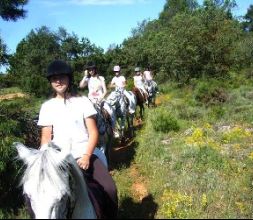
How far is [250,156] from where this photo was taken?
9.09 metres

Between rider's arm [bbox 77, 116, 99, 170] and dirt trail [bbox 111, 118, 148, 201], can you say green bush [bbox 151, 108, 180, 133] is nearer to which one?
dirt trail [bbox 111, 118, 148, 201]

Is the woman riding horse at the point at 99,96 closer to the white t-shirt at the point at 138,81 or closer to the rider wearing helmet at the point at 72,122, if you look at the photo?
the rider wearing helmet at the point at 72,122

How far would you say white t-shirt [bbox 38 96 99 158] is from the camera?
420 cm

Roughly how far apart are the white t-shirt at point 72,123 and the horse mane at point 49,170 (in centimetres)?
72

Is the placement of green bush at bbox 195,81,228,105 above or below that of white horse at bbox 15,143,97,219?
below

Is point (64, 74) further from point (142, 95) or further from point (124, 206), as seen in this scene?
point (142, 95)

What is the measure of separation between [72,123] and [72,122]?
10 millimetres

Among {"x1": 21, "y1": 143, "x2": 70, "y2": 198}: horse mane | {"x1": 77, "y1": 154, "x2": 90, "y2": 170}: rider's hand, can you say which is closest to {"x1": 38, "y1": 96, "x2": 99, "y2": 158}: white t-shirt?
{"x1": 77, "y1": 154, "x2": 90, "y2": 170}: rider's hand

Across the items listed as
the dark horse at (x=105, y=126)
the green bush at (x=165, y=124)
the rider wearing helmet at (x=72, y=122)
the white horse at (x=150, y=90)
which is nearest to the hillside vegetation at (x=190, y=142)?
the green bush at (x=165, y=124)

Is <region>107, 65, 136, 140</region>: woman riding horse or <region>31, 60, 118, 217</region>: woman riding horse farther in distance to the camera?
<region>107, 65, 136, 140</region>: woman riding horse

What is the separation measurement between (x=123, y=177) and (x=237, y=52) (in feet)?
74.4

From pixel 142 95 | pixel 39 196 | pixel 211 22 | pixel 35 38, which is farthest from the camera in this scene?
pixel 35 38

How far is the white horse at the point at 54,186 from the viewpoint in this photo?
319 cm

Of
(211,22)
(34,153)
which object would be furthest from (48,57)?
(34,153)
